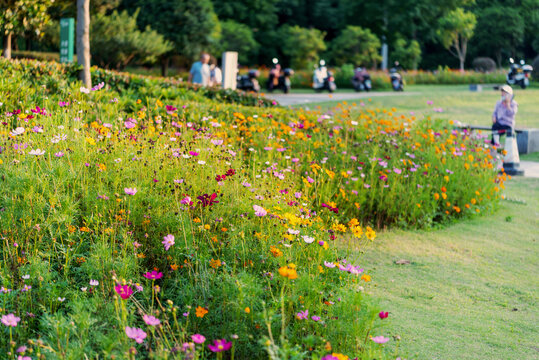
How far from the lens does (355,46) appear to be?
129 feet

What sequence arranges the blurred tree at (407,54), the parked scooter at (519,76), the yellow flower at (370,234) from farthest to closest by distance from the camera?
the blurred tree at (407,54)
the parked scooter at (519,76)
the yellow flower at (370,234)

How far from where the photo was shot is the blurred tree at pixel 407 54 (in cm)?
4406

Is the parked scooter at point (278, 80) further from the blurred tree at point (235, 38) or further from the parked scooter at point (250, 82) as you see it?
the blurred tree at point (235, 38)

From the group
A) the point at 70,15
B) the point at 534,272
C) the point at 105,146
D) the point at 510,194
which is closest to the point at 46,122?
the point at 105,146

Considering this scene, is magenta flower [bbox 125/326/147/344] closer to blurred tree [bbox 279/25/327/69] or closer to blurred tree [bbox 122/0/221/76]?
blurred tree [bbox 122/0/221/76]

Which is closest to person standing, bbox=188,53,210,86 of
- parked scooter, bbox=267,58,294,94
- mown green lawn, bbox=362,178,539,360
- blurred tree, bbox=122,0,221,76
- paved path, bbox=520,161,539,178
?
paved path, bbox=520,161,539,178

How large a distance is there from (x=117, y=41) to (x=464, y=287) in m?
20.9

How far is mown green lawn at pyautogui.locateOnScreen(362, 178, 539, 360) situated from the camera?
4.12 m

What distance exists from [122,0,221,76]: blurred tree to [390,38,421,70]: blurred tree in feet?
64.8

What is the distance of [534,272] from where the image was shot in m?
5.66

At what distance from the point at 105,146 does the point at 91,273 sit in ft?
5.49

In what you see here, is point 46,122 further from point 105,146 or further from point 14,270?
point 14,270

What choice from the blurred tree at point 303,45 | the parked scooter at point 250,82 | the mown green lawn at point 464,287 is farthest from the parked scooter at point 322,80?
the mown green lawn at point 464,287

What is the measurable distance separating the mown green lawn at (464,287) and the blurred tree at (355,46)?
3237 cm
